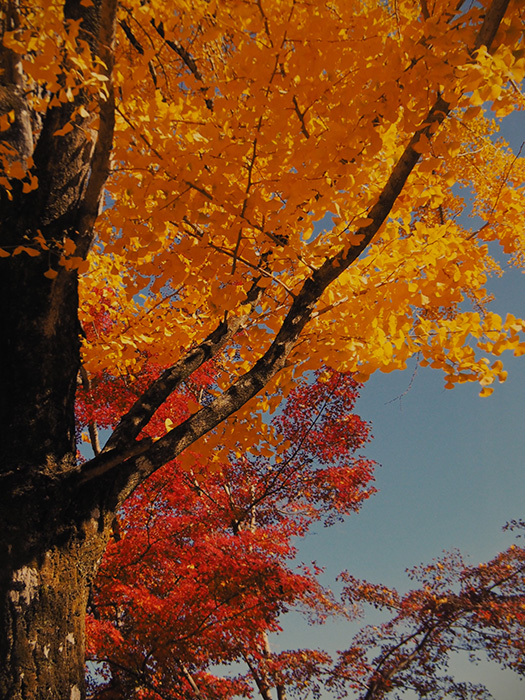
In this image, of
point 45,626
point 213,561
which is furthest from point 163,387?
point 213,561

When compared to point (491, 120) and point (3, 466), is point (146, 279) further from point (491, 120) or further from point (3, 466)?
point (491, 120)

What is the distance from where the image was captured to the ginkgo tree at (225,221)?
1.93 metres

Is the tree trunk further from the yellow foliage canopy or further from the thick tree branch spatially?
the yellow foliage canopy

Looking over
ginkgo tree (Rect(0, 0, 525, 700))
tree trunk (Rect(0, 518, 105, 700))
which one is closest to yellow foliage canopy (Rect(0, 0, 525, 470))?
ginkgo tree (Rect(0, 0, 525, 700))

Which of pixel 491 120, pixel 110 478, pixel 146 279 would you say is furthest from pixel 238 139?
→ pixel 491 120

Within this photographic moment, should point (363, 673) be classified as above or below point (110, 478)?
below

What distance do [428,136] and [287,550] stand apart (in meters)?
5.74

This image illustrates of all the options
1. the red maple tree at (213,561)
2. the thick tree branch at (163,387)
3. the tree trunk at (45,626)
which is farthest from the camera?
the red maple tree at (213,561)

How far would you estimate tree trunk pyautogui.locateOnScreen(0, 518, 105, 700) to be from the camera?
186cm

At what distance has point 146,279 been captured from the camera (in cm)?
238

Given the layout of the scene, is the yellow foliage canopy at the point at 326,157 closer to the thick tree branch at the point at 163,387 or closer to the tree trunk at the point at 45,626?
the thick tree branch at the point at 163,387

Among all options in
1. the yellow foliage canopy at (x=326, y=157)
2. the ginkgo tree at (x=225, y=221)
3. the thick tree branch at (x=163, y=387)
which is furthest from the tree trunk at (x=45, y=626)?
the yellow foliage canopy at (x=326, y=157)

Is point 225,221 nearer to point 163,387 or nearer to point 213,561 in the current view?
point 163,387

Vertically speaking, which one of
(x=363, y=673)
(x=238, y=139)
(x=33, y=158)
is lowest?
(x=363, y=673)
